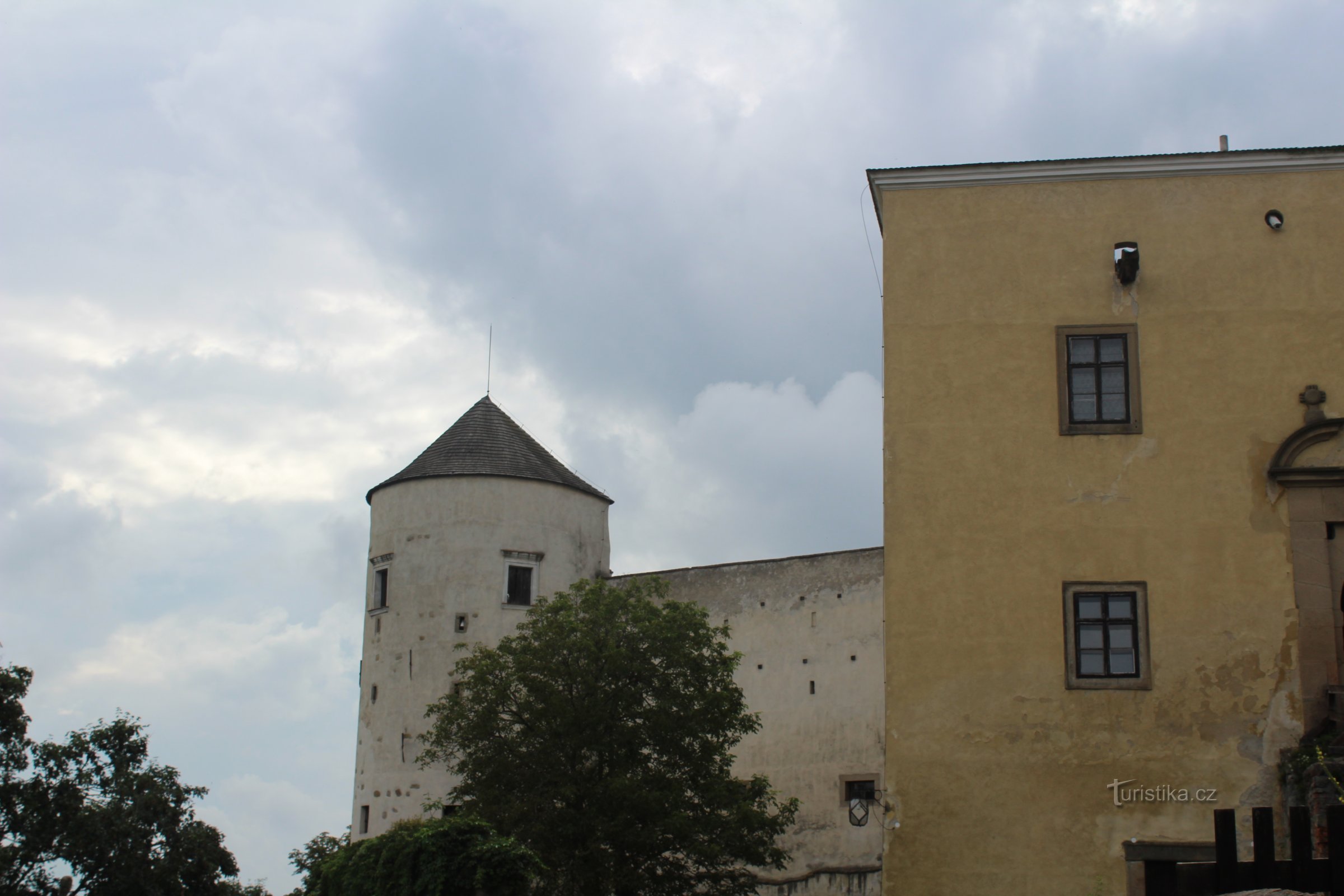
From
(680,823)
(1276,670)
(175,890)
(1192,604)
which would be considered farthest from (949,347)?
(175,890)

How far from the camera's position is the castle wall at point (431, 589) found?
31500 mm

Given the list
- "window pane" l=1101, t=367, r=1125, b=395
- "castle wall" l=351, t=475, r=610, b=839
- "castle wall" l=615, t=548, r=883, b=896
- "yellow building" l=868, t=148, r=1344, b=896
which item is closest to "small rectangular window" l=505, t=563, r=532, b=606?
"castle wall" l=351, t=475, r=610, b=839

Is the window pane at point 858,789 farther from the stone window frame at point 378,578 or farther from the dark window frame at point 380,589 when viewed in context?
the dark window frame at point 380,589

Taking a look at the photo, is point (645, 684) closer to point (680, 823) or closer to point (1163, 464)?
point (680, 823)

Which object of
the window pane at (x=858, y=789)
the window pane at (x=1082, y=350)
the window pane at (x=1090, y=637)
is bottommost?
the window pane at (x=858, y=789)

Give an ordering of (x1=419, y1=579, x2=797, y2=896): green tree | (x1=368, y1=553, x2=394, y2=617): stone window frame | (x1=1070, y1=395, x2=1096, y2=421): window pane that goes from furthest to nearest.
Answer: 1. (x1=368, y1=553, x2=394, y2=617): stone window frame
2. (x1=419, y1=579, x2=797, y2=896): green tree
3. (x1=1070, y1=395, x2=1096, y2=421): window pane

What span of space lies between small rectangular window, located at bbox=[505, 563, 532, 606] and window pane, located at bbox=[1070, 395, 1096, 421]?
57.0 ft

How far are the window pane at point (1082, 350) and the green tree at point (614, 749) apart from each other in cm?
836

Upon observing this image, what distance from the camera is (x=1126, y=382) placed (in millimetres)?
16938

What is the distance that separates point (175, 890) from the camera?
3212cm

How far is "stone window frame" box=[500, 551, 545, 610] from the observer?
32062 millimetres

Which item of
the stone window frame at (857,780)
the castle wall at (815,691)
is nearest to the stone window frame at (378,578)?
the castle wall at (815,691)

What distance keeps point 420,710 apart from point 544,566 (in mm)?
3980

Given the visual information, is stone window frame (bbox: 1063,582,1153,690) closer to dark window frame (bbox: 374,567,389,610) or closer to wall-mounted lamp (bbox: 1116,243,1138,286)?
wall-mounted lamp (bbox: 1116,243,1138,286)
